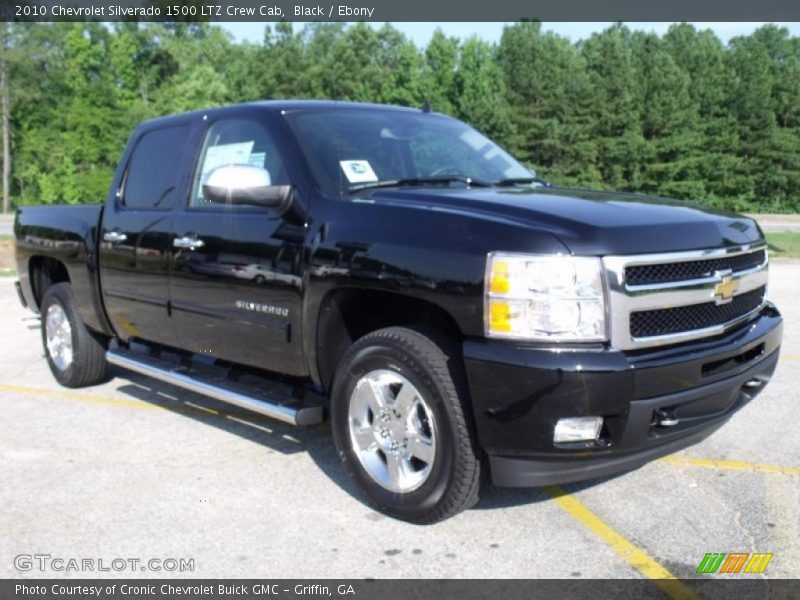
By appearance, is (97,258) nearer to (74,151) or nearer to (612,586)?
(612,586)

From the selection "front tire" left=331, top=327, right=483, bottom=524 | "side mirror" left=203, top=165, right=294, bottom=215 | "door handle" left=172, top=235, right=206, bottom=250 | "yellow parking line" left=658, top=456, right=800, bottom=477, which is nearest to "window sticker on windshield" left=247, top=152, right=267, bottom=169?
"side mirror" left=203, top=165, right=294, bottom=215

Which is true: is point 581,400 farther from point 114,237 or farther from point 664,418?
point 114,237

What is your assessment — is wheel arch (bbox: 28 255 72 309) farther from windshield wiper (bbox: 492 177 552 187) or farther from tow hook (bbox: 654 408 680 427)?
tow hook (bbox: 654 408 680 427)

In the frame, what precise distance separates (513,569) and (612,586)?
385 millimetres

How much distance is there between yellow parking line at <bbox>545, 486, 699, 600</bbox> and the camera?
3.11 m

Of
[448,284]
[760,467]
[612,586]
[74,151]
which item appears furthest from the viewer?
[74,151]

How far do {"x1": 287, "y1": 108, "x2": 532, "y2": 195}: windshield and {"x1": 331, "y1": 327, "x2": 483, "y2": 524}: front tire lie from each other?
941mm

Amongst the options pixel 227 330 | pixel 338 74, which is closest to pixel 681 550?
pixel 227 330

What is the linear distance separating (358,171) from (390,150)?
366 millimetres

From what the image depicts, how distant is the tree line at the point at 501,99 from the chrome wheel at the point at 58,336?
147 ft

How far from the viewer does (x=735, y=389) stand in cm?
369

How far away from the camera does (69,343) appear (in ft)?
20.7

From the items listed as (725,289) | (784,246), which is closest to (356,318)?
(725,289)

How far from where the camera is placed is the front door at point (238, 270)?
4141mm
